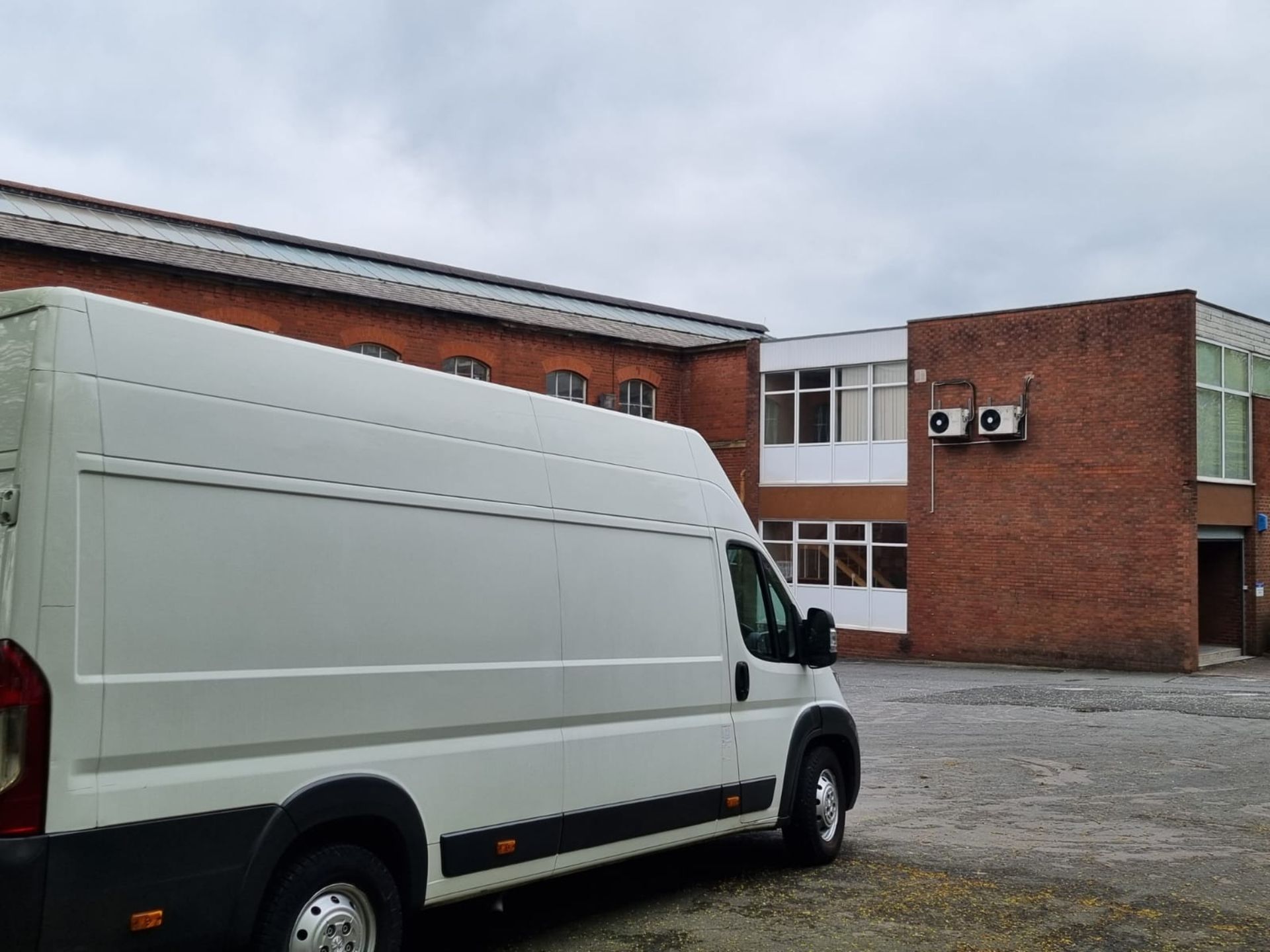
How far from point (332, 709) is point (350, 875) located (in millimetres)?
642

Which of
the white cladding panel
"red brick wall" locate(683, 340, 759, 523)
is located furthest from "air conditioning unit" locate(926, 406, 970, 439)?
"red brick wall" locate(683, 340, 759, 523)

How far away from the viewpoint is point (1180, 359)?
2470 cm

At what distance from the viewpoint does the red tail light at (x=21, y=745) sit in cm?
398

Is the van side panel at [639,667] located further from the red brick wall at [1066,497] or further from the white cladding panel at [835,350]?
the white cladding panel at [835,350]

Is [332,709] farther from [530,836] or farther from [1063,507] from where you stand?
[1063,507]

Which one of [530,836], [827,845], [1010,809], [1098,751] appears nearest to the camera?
[530,836]

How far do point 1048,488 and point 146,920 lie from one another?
79.1 ft

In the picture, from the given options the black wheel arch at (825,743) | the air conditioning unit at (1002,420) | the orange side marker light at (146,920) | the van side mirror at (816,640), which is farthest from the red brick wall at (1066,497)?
the orange side marker light at (146,920)

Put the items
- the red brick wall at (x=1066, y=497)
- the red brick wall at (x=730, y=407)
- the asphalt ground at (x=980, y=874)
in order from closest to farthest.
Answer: the asphalt ground at (x=980, y=874), the red brick wall at (x=1066, y=497), the red brick wall at (x=730, y=407)

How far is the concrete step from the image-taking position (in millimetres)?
25031

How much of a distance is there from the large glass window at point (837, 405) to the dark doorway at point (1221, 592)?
676 centimetres

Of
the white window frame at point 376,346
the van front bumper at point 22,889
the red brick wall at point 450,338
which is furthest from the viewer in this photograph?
the white window frame at point 376,346

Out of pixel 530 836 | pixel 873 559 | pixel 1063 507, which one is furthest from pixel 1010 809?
pixel 873 559

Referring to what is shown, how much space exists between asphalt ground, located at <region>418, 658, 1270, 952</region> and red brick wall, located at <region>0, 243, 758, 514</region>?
17162mm
